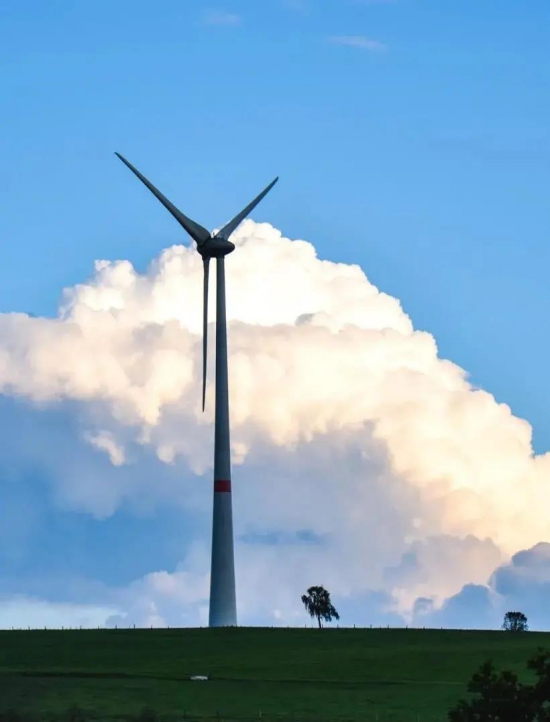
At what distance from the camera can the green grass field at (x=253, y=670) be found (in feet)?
351

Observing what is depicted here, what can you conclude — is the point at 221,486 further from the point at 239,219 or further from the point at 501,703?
the point at 501,703

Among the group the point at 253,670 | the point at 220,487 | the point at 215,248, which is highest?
the point at 215,248

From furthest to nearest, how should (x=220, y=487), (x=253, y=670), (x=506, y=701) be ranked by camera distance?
(x=220, y=487)
(x=253, y=670)
(x=506, y=701)

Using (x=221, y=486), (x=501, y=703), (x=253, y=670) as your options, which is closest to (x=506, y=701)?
(x=501, y=703)

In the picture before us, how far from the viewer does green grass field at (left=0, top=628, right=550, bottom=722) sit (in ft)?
351

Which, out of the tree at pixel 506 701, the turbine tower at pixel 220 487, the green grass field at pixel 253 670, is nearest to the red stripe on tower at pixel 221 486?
the turbine tower at pixel 220 487

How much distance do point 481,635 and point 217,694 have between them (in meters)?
58.8

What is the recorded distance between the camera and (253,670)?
438ft

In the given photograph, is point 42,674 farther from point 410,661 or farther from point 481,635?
point 481,635

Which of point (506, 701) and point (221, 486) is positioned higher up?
point (221, 486)

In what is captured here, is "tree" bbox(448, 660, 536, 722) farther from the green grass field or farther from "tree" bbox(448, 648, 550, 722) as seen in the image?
the green grass field

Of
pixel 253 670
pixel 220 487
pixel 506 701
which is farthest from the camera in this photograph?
pixel 220 487

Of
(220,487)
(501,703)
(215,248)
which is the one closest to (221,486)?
(220,487)

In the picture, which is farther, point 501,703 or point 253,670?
point 253,670
